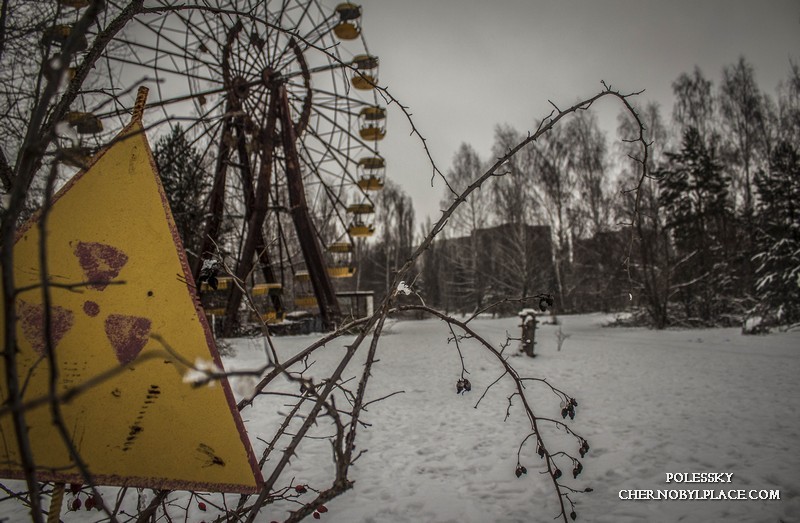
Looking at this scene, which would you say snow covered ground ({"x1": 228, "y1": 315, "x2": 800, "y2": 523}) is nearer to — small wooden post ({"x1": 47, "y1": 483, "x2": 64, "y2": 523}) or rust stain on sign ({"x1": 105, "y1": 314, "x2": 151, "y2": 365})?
small wooden post ({"x1": 47, "y1": 483, "x2": 64, "y2": 523})

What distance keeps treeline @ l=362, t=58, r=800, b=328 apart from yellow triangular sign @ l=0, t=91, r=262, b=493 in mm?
11041

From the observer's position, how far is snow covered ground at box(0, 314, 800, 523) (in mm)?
2762

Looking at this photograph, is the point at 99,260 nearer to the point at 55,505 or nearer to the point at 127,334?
the point at 127,334

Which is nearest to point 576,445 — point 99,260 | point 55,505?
point 55,505

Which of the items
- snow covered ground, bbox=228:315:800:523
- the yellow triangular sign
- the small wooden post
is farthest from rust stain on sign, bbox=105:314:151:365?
snow covered ground, bbox=228:315:800:523

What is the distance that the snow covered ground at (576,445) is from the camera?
2762 millimetres

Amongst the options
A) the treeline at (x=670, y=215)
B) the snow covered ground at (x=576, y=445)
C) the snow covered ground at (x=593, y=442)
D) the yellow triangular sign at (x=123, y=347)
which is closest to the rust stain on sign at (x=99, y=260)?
the yellow triangular sign at (x=123, y=347)

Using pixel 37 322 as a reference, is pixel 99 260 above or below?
above

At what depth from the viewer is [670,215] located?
59.9ft

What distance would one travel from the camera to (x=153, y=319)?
101 cm

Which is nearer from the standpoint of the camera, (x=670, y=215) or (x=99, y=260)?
(x=99, y=260)

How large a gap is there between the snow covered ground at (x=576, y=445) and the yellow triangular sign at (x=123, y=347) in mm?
338

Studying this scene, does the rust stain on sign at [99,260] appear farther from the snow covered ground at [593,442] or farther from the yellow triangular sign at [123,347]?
the snow covered ground at [593,442]

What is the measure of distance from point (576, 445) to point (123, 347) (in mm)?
3990
